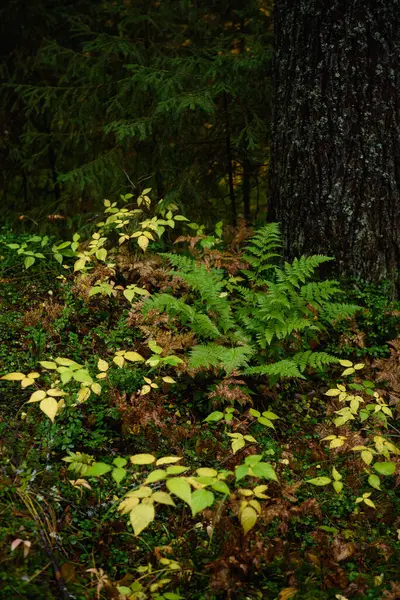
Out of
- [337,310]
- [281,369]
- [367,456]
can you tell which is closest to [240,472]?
[367,456]

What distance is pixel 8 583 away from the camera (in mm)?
2219

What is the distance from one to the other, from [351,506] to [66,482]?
172 centimetres

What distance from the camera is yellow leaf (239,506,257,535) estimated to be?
2.49m

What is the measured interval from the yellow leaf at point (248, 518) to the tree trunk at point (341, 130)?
2877mm

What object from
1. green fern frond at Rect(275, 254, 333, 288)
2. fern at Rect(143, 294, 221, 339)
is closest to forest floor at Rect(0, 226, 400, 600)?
fern at Rect(143, 294, 221, 339)

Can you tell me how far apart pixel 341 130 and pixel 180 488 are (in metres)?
3.59

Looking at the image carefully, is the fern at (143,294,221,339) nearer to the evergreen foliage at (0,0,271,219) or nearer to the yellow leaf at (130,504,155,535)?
the yellow leaf at (130,504,155,535)

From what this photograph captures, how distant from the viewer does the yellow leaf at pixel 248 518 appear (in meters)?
2.49

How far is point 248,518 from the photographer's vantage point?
2.52 metres

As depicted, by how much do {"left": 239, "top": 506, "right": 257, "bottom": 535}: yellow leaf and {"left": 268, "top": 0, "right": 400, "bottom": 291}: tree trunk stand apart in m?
2.88

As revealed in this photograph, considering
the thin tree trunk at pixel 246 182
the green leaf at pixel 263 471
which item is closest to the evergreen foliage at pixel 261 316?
the green leaf at pixel 263 471

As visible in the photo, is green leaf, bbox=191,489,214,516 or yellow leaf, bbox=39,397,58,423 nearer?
green leaf, bbox=191,489,214,516

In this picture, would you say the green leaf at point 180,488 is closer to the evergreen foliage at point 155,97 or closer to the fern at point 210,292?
Answer: the fern at point 210,292

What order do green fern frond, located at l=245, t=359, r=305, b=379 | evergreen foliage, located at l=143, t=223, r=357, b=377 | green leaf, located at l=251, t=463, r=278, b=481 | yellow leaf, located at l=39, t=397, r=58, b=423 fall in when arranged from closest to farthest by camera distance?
green leaf, located at l=251, t=463, r=278, b=481, yellow leaf, located at l=39, t=397, r=58, b=423, green fern frond, located at l=245, t=359, r=305, b=379, evergreen foliage, located at l=143, t=223, r=357, b=377
